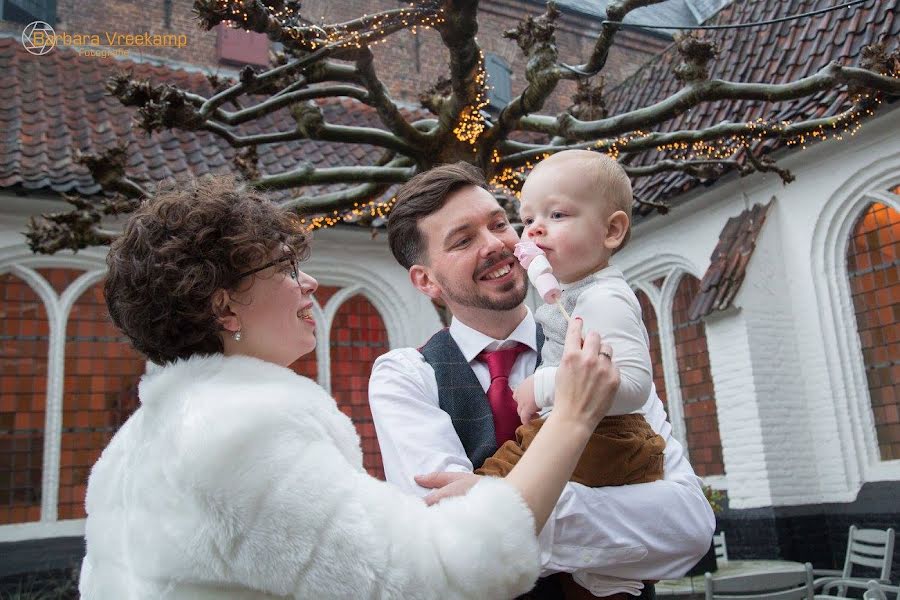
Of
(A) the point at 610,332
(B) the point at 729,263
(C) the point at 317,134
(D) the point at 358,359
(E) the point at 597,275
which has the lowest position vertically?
(A) the point at 610,332

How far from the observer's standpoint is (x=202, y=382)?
166cm

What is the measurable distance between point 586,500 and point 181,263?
1.03 m

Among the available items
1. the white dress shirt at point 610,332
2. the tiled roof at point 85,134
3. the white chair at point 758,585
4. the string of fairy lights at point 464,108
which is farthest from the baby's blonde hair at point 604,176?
the tiled roof at point 85,134

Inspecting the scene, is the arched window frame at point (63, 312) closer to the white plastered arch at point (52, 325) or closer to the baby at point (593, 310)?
the white plastered arch at point (52, 325)

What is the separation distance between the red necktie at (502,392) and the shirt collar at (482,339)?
2 centimetres

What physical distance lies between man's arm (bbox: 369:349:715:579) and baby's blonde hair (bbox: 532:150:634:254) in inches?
23.9

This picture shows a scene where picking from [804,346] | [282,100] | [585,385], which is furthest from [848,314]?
[585,385]

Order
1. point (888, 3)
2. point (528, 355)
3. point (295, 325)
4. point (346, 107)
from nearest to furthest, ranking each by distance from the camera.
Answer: point (295, 325) < point (528, 355) < point (888, 3) < point (346, 107)

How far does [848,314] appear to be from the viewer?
31.3 ft

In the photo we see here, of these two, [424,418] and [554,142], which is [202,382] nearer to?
[424,418]

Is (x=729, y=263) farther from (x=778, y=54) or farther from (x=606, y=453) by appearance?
(x=606, y=453)

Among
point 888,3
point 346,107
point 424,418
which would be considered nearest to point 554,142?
point 888,3

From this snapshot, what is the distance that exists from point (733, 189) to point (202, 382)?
10108 mm

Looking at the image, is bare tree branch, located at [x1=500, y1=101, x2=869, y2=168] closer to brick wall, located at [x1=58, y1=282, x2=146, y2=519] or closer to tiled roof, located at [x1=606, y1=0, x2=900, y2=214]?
tiled roof, located at [x1=606, y1=0, x2=900, y2=214]
